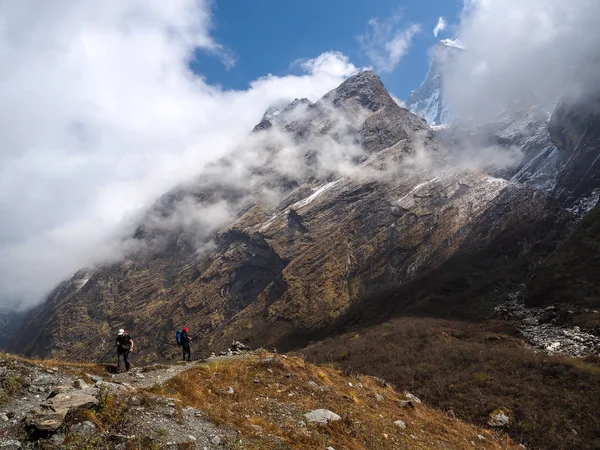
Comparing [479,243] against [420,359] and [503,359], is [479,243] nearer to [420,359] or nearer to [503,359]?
[420,359]

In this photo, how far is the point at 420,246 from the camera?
16312cm

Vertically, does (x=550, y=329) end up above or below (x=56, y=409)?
below

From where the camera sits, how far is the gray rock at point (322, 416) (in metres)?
14.6

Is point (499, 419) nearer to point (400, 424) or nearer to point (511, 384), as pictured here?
point (511, 384)

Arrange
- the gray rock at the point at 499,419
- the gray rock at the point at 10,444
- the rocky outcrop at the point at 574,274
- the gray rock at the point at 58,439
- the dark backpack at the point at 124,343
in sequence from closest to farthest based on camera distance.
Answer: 1. the gray rock at the point at 10,444
2. the gray rock at the point at 58,439
3. the dark backpack at the point at 124,343
4. the gray rock at the point at 499,419
5. the rocky outcrop at the point at 574,274

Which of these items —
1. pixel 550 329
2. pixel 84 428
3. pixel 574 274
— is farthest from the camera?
pixel 574 274

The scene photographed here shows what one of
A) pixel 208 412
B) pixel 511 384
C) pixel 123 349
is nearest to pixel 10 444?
pixel 208 412

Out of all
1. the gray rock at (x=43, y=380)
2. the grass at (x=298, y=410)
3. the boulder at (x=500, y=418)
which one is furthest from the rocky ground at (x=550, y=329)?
the gray rock at (x=43, y=380)

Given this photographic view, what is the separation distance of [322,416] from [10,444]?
988 cm

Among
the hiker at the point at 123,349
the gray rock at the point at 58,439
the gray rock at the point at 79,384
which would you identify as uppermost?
the hiker at the point at 123,349

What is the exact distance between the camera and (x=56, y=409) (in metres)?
10.2

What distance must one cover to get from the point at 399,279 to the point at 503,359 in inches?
4391

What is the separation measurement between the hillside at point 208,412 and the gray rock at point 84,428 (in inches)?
0.9

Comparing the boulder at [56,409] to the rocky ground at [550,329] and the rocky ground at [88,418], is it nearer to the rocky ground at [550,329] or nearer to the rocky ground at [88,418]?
the rocky ground at [88,418]
